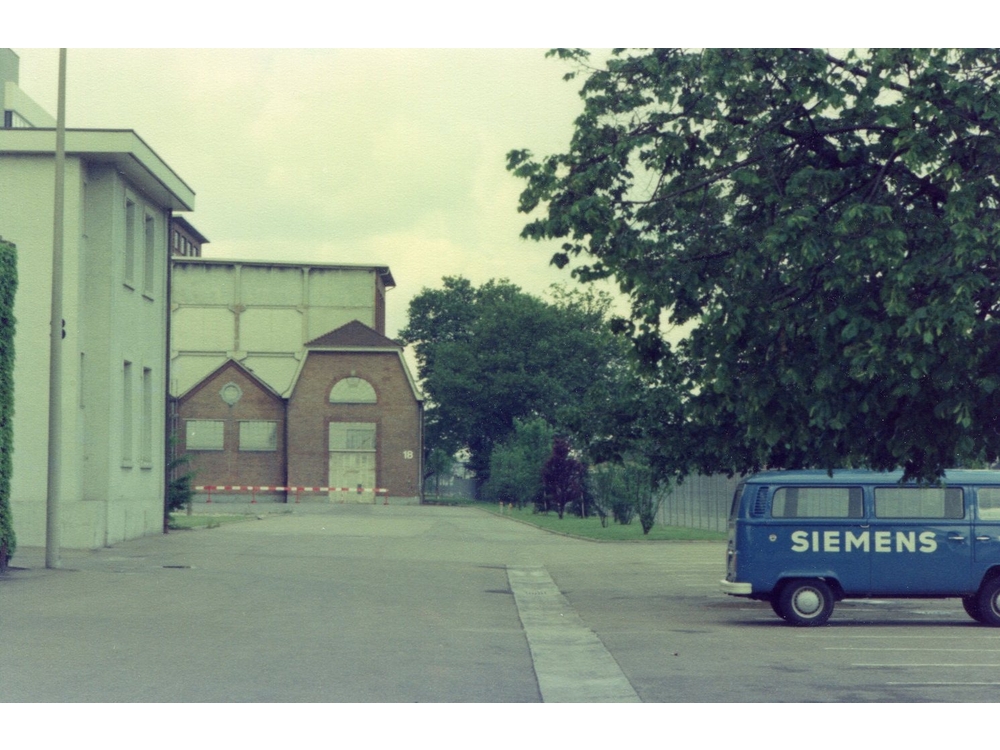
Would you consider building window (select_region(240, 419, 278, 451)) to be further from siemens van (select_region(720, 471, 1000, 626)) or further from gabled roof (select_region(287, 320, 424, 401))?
siemens van (select_region(720, 471, 1000, 626))

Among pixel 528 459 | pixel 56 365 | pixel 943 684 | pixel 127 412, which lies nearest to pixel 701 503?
pixel 528 459

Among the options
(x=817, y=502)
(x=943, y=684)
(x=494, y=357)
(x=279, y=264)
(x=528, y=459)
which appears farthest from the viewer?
(x=494, y=357)

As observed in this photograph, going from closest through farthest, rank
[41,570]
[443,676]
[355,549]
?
[443,676], [41,570], [355,549]

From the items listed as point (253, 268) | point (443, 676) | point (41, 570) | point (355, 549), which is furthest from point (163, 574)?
point (253, 268)

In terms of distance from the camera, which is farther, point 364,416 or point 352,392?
point 352,392

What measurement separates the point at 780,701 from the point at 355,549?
2118cm

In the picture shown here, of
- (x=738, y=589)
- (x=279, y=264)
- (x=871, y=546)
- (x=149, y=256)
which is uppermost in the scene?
(x=279, y=264)

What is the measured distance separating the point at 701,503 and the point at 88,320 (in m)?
26.3

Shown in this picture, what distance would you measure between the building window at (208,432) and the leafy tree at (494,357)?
13209mm

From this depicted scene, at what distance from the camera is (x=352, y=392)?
74.3 metres

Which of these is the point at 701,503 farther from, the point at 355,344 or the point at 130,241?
the point at 355,344

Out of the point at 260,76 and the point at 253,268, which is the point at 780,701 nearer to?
the point at 260,76

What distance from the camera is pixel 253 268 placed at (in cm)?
7456

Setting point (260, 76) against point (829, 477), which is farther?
point (829, 477)
